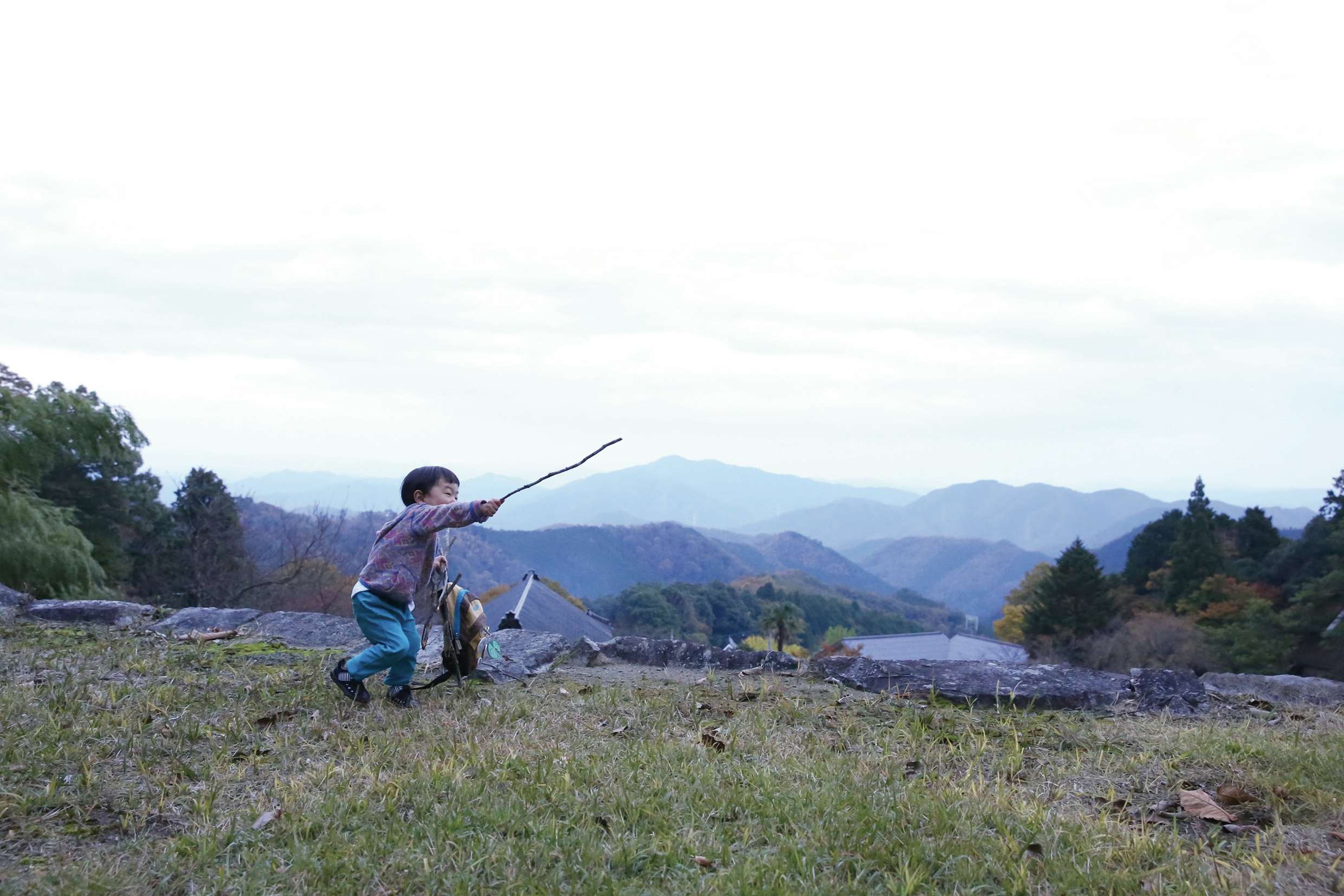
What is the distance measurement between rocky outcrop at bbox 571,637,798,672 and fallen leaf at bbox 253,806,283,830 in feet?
11.5

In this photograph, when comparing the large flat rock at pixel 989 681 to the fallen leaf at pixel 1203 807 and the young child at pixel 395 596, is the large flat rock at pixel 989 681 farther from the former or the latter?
the young child at pixel 395 596

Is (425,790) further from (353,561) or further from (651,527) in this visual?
(651,527)

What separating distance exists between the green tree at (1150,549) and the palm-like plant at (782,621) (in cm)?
1778

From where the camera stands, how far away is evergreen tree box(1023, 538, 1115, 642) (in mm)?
45188

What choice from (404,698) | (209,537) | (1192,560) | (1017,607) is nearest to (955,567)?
(1017,607)

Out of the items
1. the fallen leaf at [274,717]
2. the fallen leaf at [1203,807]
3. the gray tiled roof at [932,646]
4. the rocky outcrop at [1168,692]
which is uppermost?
the rocky outcrop at [1168,692]

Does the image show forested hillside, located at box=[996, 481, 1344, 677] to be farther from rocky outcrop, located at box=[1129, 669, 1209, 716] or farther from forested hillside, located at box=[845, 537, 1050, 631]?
forested hillside, located at box=[845, 537, 1050, 631]

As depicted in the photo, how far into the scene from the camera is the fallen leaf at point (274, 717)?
4684 millimetres

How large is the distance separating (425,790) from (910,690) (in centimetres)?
312

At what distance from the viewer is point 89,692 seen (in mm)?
5062

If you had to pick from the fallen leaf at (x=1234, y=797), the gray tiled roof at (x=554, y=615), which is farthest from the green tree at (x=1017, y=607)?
the fallen leaf at (x=1234, y=797)

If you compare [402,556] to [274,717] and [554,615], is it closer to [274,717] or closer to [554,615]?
[274,717]

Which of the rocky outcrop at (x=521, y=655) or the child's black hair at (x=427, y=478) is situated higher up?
the child's black hair at (x=427, y=478)

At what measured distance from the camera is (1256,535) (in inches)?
1880
